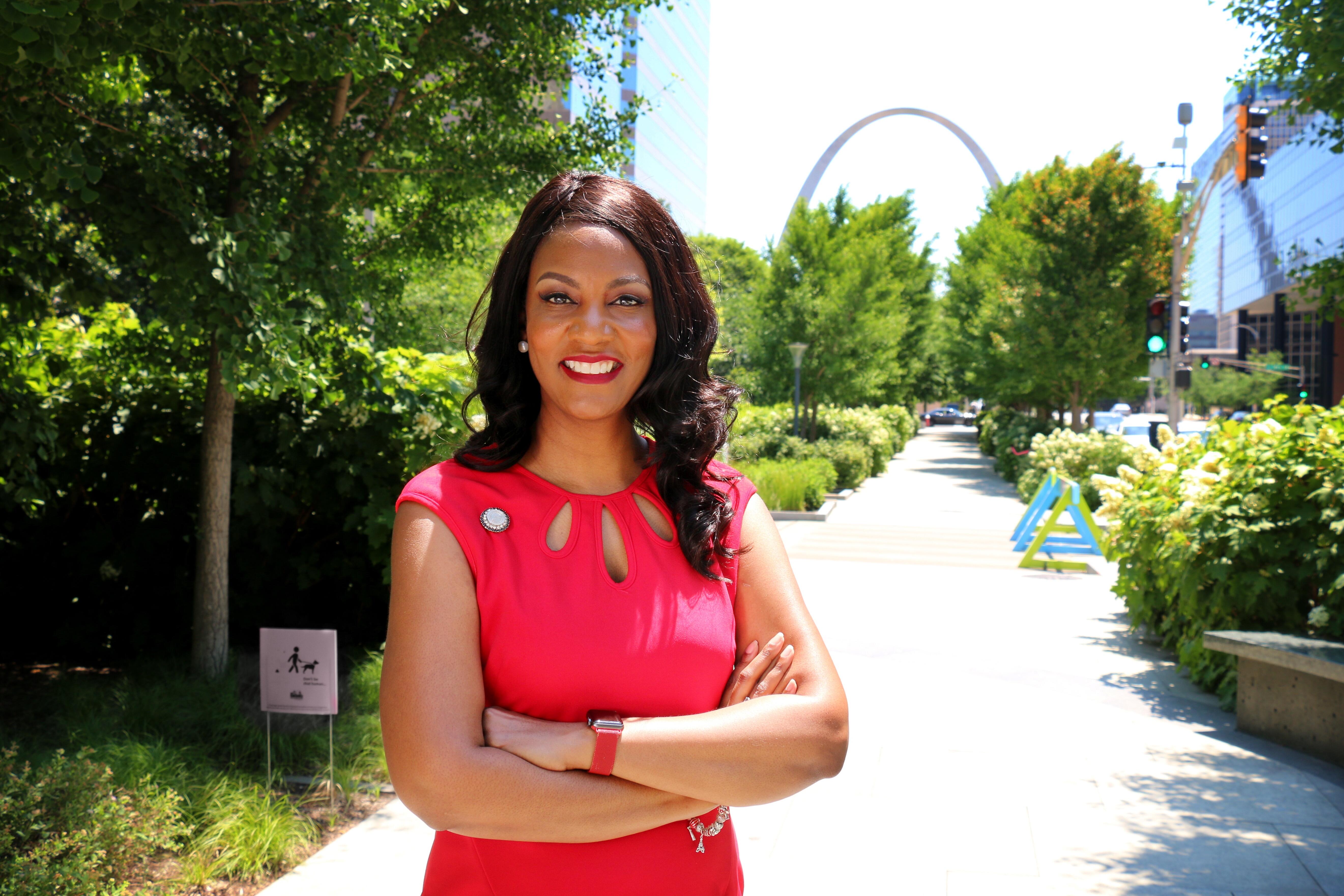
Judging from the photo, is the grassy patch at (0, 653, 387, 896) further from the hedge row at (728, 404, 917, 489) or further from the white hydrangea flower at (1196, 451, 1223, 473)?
the hedge row at (728, 404, 917, 489)

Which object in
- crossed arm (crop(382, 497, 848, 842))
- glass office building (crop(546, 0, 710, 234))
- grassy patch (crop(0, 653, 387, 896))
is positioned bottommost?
grassy patch (crop(0, 653, 387, 896))

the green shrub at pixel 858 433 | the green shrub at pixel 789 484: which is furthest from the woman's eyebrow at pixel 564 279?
the green shrub at pixel 858 433

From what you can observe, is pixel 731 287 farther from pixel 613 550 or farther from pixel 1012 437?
pixel 613 550

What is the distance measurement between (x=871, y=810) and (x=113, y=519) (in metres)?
5.50

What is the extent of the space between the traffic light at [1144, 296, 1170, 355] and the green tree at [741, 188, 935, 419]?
29.9 ft

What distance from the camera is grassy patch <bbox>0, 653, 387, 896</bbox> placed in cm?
344

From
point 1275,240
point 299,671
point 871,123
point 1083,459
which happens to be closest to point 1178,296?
point 1083,459

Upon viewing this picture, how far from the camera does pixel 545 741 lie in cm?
153

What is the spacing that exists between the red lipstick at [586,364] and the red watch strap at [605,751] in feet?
1.96

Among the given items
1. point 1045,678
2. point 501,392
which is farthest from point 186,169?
point 1045,678

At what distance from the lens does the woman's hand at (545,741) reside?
1521 mm

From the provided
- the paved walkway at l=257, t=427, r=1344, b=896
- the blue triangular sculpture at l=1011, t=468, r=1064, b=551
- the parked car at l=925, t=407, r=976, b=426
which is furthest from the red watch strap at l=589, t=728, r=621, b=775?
the parked car at l=925, t=407, r=976, b=426

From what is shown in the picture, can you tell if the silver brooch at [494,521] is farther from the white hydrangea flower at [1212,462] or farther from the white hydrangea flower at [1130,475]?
the white hydrangea flower at [1130,475]

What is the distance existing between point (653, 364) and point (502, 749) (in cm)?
73
